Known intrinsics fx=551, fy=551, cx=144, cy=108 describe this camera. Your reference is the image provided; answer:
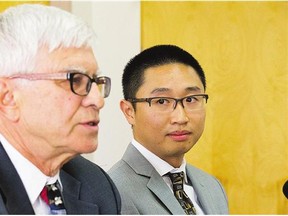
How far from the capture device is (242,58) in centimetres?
275

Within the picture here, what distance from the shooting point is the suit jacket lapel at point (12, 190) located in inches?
43.8

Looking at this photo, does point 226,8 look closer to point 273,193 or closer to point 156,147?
point 273,193

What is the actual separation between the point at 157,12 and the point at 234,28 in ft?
1.29

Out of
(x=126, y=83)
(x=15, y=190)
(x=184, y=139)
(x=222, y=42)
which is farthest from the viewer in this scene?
(x=222, y=42)

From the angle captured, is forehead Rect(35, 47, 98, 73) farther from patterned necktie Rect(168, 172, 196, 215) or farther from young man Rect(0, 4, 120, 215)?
patterned necktie Rect(168, 172, 196, 215)

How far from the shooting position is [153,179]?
1.56 metres

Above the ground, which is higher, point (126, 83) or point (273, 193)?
point (126, 83)

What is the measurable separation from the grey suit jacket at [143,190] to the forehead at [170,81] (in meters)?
0.18

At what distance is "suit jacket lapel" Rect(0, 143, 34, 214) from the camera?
111 centimetres

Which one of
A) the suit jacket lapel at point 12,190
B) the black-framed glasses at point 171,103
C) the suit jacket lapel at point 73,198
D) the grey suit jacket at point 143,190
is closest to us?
the suit jacket lapel at point 12,190

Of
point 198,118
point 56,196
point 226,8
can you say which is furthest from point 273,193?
point 56,196

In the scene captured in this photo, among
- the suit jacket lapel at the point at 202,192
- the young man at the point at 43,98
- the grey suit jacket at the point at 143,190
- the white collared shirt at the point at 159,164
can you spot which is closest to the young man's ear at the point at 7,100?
the young man at the point at 43,98

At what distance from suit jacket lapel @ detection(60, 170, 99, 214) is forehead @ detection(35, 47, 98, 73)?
0.26m

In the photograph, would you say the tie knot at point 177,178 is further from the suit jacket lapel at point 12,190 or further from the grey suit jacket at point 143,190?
the suit jacket lapel at point 12,190
